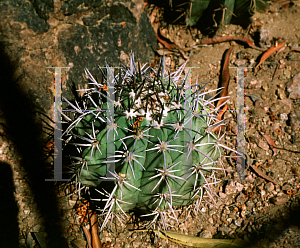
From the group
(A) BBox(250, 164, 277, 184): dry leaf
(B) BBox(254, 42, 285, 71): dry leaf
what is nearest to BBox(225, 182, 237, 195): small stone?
(A) BBox(250, 164, 277, 184): dry leaf

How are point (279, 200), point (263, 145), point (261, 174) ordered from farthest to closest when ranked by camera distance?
point (263, 145) → point (261, 174) → point (279, 200)

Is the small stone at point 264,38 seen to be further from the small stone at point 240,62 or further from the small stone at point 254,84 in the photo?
the small stone at point 254,84

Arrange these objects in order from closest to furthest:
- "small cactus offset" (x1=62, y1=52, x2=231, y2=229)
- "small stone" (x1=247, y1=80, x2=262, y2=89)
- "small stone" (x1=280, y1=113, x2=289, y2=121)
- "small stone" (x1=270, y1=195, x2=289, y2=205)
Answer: "small cactus offset" (x1=62, y1=52, x2=231, y2=229), "small stone" (x1=270, y1=195, x2=289, y2=205), "small stone" (x1=280, y1=113, x2=289, y2=121), "small stone" (x1=247, y1=80, x2=262, y2=89)

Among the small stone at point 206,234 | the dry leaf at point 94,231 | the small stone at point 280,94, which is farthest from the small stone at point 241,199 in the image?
the dry leaf at point 94,231

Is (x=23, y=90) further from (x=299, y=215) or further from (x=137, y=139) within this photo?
(x=299, y=215)

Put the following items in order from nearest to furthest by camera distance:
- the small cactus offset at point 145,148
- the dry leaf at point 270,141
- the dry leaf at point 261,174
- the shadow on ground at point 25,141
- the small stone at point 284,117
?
the small cactus offset at point 145,148, the shadow on ground at point 25,141, the dry leaf at point 261,174, the dry leaf at point 270,141, the small stone at point 284,117

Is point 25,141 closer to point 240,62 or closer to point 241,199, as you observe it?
point 241,199

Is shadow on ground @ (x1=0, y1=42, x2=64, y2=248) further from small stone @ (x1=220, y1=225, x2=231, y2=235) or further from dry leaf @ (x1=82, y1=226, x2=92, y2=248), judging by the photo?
small stone @ (x1=220, y1=225, x2=231, y2=235)

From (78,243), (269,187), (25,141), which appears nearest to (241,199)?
(269,187)
